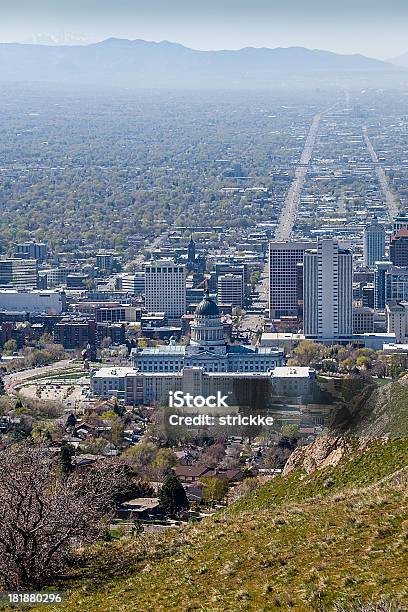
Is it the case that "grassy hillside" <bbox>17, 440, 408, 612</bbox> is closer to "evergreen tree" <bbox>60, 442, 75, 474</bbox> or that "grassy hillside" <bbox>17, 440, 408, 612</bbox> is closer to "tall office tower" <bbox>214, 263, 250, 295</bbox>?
"evergreen tree" <bbox>60, 442, 75, 474</bbox>

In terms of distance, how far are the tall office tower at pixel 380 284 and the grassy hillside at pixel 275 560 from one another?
97.0 ft

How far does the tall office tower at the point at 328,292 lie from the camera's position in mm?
36812

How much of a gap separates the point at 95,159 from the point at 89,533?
275ft

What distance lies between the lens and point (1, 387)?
2964 centimetres

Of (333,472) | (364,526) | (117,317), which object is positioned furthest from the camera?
(117,317)

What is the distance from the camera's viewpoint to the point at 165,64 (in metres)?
187

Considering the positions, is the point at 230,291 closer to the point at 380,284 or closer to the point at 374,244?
the point at 380,284

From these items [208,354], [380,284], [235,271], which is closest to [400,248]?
[380,284]

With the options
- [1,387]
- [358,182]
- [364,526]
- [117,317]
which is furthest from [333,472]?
[358,182]

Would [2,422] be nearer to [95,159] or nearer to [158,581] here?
[158,581]

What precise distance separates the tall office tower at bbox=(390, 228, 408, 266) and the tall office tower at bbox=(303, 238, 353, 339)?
202 inches

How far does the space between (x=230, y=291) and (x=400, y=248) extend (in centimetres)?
511

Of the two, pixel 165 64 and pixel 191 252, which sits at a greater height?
pixel 191 252

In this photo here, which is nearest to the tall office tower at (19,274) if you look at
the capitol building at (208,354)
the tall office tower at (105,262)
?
the tall office tower at (105,262)
